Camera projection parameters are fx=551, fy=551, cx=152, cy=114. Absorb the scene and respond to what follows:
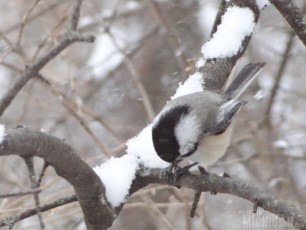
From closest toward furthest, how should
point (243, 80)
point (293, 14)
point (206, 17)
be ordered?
point (293, 14) → point (243, 80) → point (206, 17)

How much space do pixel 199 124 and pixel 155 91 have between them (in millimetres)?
2458

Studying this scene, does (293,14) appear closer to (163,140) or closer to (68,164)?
(163,140)

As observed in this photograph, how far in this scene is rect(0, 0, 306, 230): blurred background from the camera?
3750 mm

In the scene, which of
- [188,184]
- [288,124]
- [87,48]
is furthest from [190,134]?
[87,48]

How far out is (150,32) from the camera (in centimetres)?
479

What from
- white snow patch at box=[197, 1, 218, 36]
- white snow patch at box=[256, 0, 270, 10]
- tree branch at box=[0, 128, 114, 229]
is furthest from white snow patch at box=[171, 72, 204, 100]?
white snow patch at box=[197, 1, 218, 36]

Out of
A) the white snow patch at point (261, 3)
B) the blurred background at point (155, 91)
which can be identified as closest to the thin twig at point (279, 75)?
the blurred background at point (155, 91)

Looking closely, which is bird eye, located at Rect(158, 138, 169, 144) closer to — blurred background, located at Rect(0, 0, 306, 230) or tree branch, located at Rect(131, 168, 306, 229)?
tree branch, located at Rect(131, 168, 306, 229)

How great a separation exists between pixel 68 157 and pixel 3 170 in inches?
89.3

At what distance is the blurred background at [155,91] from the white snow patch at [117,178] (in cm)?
173

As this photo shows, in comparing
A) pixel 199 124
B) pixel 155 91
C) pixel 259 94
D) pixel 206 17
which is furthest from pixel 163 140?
pixel 206 17

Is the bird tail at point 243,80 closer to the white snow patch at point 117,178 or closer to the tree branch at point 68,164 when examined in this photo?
the white snow patch at point 117,178

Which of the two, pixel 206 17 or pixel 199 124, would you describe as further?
pixel 206 17

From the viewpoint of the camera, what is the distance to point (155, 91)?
4.48 metres
